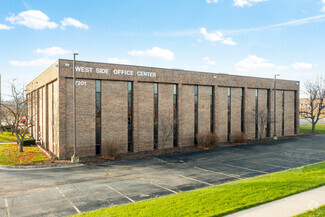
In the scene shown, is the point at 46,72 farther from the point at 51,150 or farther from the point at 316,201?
the point at 316,201

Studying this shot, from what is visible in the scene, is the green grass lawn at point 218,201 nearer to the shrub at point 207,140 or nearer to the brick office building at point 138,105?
the brick office building at point 138,105

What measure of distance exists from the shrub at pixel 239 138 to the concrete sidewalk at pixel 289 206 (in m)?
22.3

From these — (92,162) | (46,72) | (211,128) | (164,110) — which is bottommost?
(92,162)

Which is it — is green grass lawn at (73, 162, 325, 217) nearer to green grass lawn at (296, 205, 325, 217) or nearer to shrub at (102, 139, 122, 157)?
green grass lawn at (296, 205, 325, 217)

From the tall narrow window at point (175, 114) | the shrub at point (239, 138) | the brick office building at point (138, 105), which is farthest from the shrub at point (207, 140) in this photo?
the shrub at point (239, 138)

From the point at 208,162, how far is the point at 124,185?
9.16 m

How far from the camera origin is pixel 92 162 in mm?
21984

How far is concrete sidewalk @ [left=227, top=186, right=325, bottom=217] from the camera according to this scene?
874cm

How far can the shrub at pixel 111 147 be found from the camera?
77.7 ft

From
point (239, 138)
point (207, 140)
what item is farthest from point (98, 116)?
point (239, 138)

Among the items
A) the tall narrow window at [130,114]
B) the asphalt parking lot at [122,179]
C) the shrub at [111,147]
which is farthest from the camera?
the tall narrow window at [130,114]

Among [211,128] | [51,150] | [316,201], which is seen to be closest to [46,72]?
[51,150]

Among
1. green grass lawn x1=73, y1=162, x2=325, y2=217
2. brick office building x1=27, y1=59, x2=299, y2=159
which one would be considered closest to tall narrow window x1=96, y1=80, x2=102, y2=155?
brick office building x1=27, y1=59, x2=299, y2=159

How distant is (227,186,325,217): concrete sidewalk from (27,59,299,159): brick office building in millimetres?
18322
